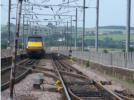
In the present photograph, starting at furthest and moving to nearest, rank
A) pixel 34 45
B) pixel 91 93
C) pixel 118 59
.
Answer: pixel 34 45, pixel 118 59, pixel 91 93

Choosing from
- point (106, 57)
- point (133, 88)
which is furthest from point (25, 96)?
point (106, 57)

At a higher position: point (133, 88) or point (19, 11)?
point (19, 11)

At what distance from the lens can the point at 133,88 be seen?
24.3 meters

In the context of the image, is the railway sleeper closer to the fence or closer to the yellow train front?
the fence

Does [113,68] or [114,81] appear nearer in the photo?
[114,81]

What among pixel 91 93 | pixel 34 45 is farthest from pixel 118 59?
pixel 34 45

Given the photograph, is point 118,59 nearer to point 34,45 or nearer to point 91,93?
point 91,93

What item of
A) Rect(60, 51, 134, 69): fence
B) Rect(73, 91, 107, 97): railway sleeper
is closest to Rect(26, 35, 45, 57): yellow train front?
Rect(60, 51, 134, 69): fence

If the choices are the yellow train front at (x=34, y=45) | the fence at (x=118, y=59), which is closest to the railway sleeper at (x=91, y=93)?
the fence at (x=118, y=59)

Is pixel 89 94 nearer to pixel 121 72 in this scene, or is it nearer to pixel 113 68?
pixel 121 72

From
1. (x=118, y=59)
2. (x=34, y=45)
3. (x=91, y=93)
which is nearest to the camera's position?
(x=91, y=93)

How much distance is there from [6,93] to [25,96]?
962 millimetres

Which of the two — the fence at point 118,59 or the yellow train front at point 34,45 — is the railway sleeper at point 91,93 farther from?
the yellow train front at point 34,45

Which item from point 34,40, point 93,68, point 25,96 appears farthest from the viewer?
point 34,40
